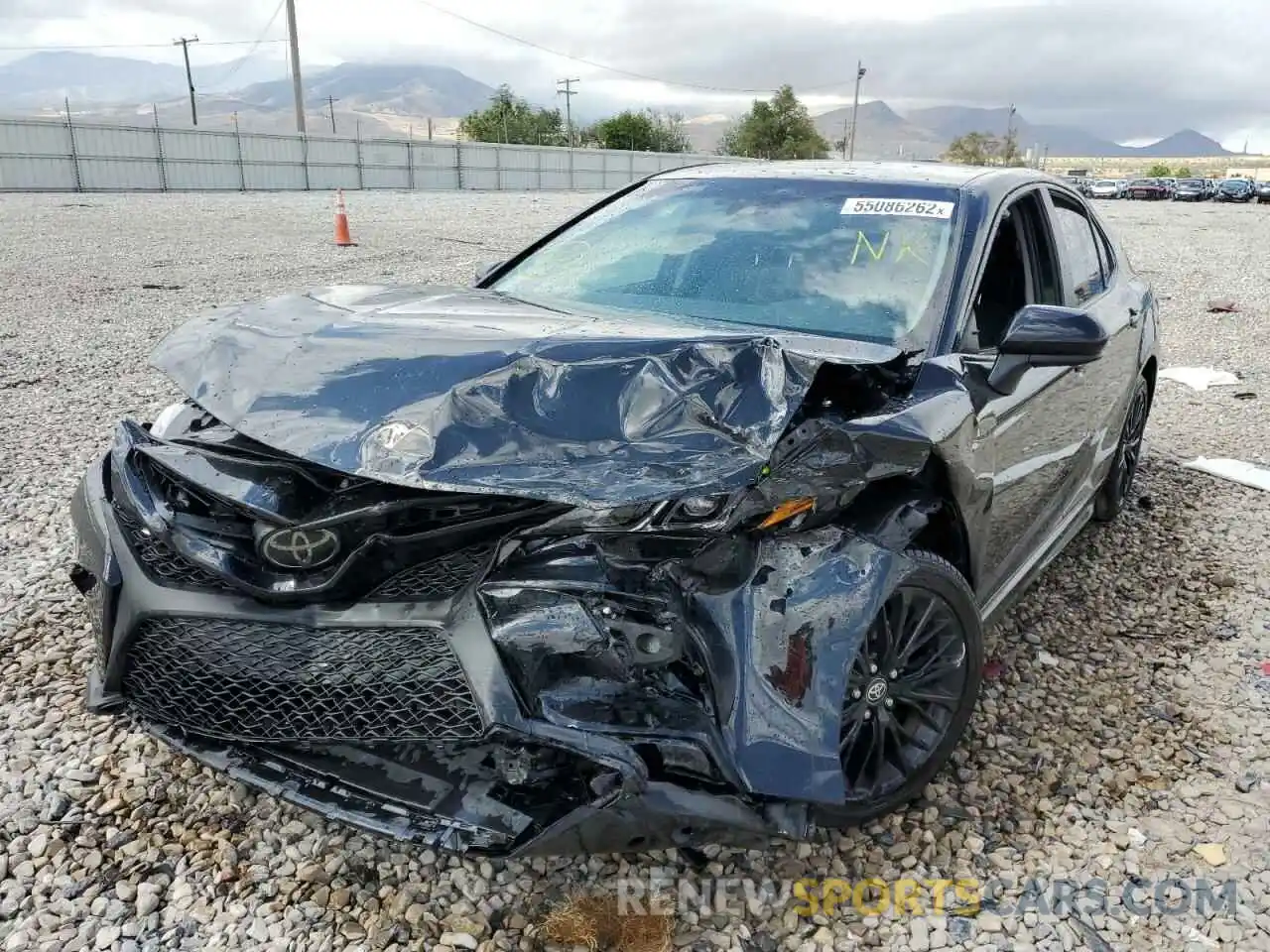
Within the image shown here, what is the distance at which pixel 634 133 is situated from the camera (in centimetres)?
7819

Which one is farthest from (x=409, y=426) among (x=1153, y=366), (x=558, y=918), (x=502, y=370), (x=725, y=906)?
(x=1153, y=366)

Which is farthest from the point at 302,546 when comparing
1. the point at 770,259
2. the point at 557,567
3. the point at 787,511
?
the point at 770,259

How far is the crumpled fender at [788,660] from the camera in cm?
193

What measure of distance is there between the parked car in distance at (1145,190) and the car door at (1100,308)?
54251mm

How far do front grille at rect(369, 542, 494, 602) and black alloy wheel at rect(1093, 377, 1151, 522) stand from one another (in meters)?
3.28

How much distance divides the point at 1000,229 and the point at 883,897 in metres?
2.07

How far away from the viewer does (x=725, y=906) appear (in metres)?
2.25

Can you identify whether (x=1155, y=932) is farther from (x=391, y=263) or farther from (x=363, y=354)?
(x=391, y=263)

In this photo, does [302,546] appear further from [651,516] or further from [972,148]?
[972,148]

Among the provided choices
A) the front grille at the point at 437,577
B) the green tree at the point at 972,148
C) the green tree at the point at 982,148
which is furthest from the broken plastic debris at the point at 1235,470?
the green tree at the point at 972,148

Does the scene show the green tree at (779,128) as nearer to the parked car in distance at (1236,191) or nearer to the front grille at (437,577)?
the parked car in distance at (1236,191)

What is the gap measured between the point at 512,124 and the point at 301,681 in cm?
8451

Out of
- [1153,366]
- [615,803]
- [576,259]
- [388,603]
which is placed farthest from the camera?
[1153,366]

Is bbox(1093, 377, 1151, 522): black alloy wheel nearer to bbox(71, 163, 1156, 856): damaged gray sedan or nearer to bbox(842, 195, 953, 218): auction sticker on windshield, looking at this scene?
bbox(842, 195, 953, 218): auction sticker on windshield
